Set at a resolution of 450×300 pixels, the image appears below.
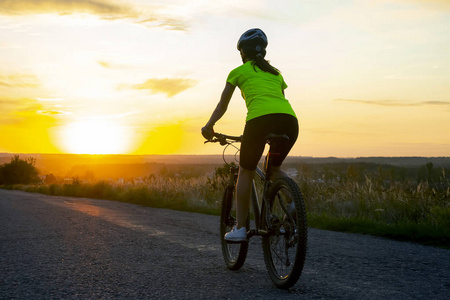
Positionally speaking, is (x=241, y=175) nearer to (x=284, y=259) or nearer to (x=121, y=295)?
(x=284, y=259)

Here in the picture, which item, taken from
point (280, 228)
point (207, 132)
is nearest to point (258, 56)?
point (207, 132)

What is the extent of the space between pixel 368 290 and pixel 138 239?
3931 millimetres

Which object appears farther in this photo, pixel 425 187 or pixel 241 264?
pixel 425 187

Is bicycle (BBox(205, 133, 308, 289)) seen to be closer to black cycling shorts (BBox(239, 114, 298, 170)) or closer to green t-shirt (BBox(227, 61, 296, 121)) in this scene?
black cycling shorts (BBox(239, 114, 298, 170))

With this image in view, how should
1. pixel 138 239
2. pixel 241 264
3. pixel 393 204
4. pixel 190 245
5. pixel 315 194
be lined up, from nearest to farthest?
pixel 241 264 < pixel 190 245 < pixel 138 239 < pixel 393 204 < pixel 315 194

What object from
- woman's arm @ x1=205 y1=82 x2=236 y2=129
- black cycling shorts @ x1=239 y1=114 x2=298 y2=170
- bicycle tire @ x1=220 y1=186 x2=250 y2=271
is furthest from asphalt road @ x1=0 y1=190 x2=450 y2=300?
woman's arm @ x1=205 y1=82 x2=236 y2=129

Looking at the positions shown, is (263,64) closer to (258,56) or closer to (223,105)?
(258,56)

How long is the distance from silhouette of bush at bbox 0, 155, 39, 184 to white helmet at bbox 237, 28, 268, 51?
253 ft

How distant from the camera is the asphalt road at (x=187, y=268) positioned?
389cm

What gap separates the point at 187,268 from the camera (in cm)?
481

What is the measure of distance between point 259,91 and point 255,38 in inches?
23.1

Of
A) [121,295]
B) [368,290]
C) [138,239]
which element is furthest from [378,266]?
[138,239]

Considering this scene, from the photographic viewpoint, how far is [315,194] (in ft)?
41.3

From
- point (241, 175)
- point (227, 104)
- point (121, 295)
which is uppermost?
point (227, 104)
